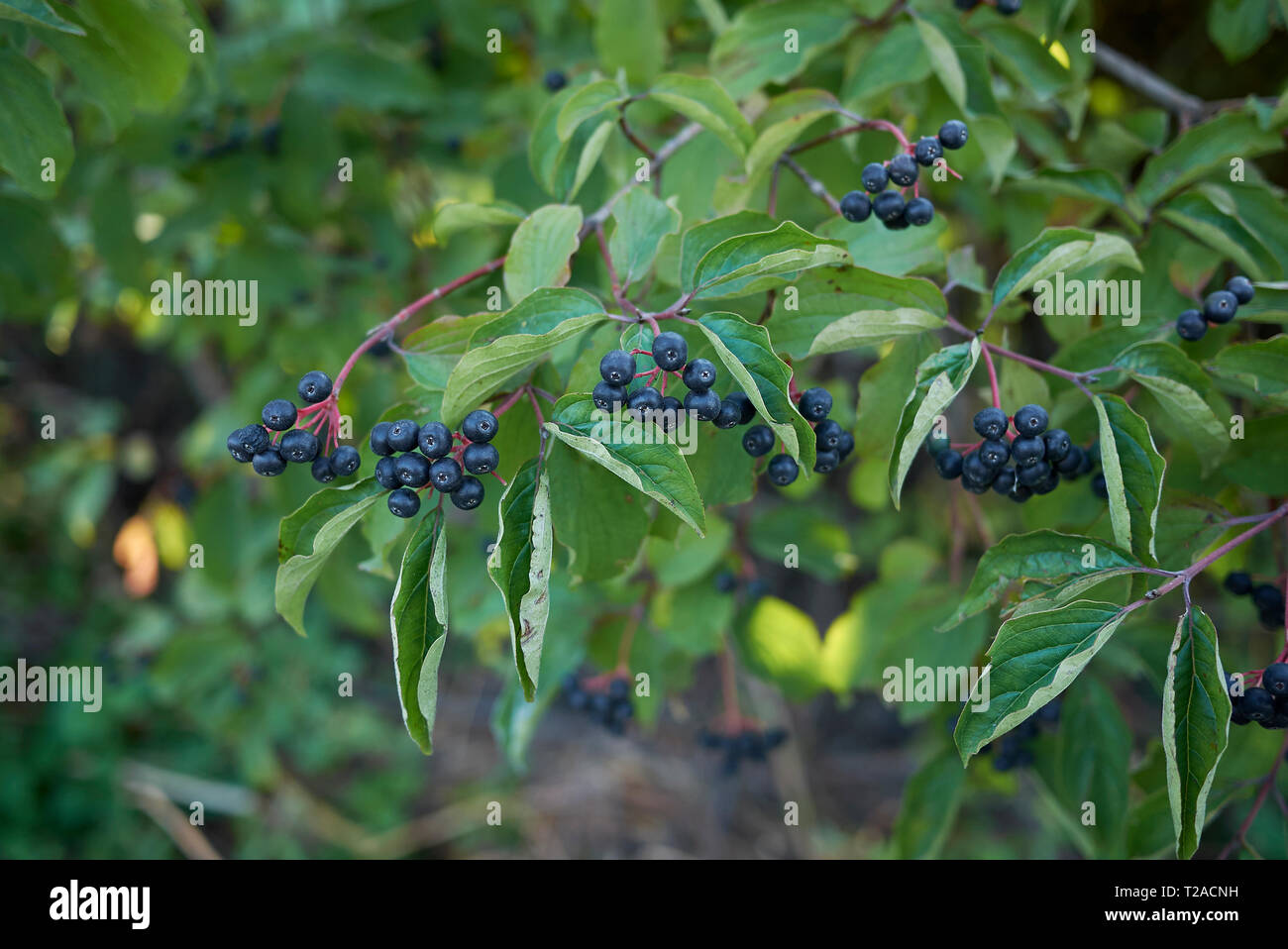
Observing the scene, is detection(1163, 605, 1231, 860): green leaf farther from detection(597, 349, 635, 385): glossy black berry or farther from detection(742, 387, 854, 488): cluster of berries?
detection(597, 349, 635, 385): glossy black berry

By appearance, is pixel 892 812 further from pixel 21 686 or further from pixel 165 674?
pixel 21 686

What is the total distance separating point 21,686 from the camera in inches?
211

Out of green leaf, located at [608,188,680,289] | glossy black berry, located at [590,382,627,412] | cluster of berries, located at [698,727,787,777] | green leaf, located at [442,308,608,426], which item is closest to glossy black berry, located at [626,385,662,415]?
glossy black berry, located at [590,382,627,412]

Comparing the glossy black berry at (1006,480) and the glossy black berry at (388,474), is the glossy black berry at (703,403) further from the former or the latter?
the glossy black berry at (1006,480)

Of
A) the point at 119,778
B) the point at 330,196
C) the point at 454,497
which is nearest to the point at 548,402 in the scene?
the point at 454,497

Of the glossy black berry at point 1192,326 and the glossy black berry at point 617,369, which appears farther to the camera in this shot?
the glossy black berry at point 1192,326

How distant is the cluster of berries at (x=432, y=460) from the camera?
141 centimetres

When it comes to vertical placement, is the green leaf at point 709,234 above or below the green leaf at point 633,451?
above

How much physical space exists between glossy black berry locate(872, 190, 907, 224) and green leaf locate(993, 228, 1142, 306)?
0.76ft

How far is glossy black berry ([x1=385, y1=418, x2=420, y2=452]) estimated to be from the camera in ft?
4.73

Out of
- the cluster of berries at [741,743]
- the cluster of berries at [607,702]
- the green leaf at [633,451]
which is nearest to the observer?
the green leaf at [633,451]

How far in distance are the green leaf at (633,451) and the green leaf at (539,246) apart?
1.18ft

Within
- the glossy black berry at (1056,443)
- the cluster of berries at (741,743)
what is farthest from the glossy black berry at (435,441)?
the cluster of berries at (741,743)

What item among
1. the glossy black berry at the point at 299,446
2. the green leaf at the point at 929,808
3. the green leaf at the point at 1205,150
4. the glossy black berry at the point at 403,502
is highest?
the green leaf at the point at 1205,150
